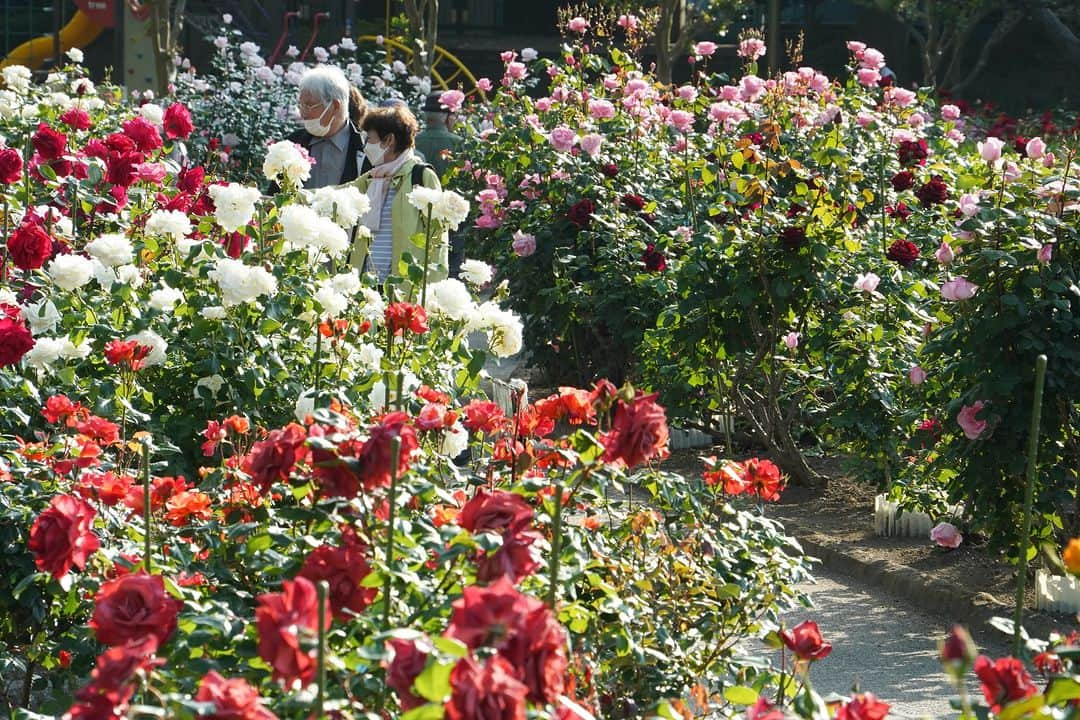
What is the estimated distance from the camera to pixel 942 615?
5.23 meters

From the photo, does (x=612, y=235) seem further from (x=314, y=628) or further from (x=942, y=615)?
(x=314, y=628)

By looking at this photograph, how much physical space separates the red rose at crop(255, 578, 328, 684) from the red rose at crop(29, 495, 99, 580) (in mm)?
719

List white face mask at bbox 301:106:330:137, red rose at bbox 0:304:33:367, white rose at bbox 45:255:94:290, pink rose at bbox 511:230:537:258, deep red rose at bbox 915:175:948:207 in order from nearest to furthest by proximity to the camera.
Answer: red rose at bbox 0:304:33:367, white rose at bbox 45:255:94:290, deep red rose at bbox 915:175:948:207, white face mask at bbox 301:106:330:137, pink rose at bbox 511:230:537:258

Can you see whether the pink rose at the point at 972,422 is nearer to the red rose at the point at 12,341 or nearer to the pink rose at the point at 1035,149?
the pink rose at the point at 1035,149

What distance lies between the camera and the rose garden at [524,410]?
86.8 inches

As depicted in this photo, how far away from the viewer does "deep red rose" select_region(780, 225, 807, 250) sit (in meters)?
6.23

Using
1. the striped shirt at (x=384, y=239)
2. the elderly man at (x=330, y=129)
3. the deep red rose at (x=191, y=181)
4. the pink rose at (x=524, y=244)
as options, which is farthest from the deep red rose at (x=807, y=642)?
the pink rose at (x=524, y=244)

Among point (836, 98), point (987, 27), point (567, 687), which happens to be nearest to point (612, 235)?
point (836, 98)

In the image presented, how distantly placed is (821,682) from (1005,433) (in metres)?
1.01

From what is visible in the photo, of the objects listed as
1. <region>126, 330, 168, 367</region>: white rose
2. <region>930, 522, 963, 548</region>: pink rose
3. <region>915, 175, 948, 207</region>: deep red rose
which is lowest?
<region>930, 522, 963, 548</region>: pink rose

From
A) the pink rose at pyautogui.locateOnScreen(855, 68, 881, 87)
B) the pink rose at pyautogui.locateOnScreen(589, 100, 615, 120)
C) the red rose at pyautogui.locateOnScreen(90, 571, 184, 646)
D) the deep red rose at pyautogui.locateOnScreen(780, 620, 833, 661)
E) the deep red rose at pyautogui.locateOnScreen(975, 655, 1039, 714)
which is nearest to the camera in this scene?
the deep red rose at pyautogui.locateOnScreen(975, 655, 1039, 714)

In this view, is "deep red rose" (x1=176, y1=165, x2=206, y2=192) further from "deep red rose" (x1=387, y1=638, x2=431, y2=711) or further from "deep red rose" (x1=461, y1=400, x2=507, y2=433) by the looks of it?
"deep red rose" (x1=387, y1=638, x2=431, y2=711)

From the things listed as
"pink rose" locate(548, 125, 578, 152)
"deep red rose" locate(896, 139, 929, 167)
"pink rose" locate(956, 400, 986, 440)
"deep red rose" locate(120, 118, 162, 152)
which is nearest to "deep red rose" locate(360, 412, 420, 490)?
"pink rose" locate(956, 400, 986, 440)

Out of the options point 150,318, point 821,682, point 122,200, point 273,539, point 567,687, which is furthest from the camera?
point 122,200
